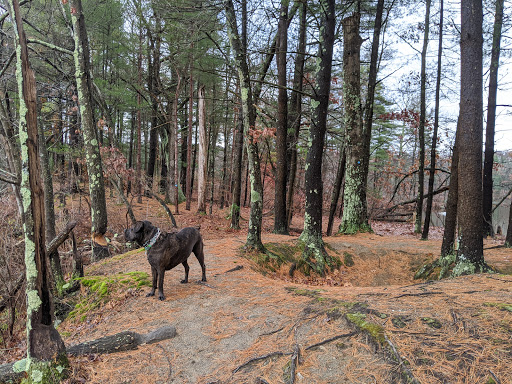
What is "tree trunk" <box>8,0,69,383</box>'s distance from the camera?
270 centimetres

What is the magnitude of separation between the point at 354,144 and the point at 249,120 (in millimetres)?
5798

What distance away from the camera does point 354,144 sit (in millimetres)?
11398

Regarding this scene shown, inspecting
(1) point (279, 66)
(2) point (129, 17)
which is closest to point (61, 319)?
(1) point (279, 66)

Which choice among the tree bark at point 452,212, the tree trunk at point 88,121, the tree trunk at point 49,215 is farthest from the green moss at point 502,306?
the tree trunk at point 88,121

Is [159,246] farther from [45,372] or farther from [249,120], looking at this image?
[249,120]

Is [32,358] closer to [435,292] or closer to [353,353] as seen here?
[353,353]

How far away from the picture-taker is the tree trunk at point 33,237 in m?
2.70

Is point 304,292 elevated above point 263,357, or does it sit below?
above

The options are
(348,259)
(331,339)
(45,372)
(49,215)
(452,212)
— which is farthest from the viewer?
(348,259)

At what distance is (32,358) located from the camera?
2.72 meters

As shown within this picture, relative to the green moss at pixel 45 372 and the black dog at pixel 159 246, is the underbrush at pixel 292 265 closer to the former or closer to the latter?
the black dog at pixel 159 246

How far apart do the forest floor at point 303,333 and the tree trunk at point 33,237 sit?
0.31 metres

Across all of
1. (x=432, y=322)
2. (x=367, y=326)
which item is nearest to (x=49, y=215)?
(x=367, y=326)

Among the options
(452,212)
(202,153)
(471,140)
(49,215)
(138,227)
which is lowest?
(49,215)
